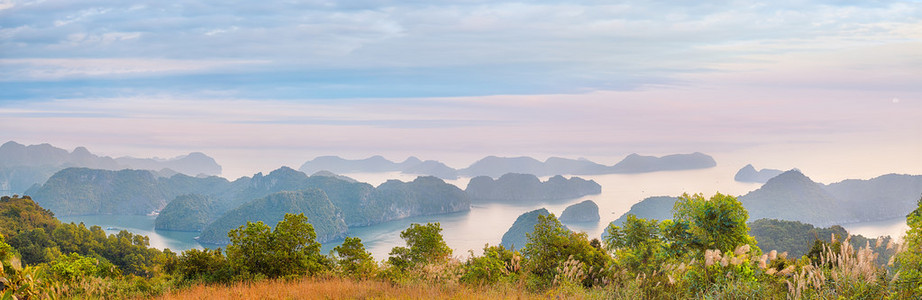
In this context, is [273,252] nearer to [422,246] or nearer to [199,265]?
[199,265]

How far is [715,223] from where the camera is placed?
12133 millimetres

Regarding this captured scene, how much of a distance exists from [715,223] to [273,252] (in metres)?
15.3

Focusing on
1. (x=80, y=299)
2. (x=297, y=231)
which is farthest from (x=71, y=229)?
(x=80, y=299)

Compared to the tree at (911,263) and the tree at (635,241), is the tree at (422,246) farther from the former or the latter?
the tree at (911,263)

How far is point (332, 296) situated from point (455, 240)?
152 meters

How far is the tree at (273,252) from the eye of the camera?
1923 centimetres

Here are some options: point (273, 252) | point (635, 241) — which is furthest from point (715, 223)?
point (273, 252)

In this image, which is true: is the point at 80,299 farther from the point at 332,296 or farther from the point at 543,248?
the point at 543,248

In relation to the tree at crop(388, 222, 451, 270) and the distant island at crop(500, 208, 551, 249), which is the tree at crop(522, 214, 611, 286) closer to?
the tree at crop(388, 222, 451, 270)

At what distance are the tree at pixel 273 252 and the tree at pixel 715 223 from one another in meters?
13.2

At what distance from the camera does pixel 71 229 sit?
86.6m

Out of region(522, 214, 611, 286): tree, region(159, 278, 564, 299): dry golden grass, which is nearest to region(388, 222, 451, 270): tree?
region(522, 214, 611, 286): tree

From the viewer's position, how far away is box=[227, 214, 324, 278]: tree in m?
19.2

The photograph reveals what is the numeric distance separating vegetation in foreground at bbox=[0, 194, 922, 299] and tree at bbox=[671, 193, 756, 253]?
2 cm
